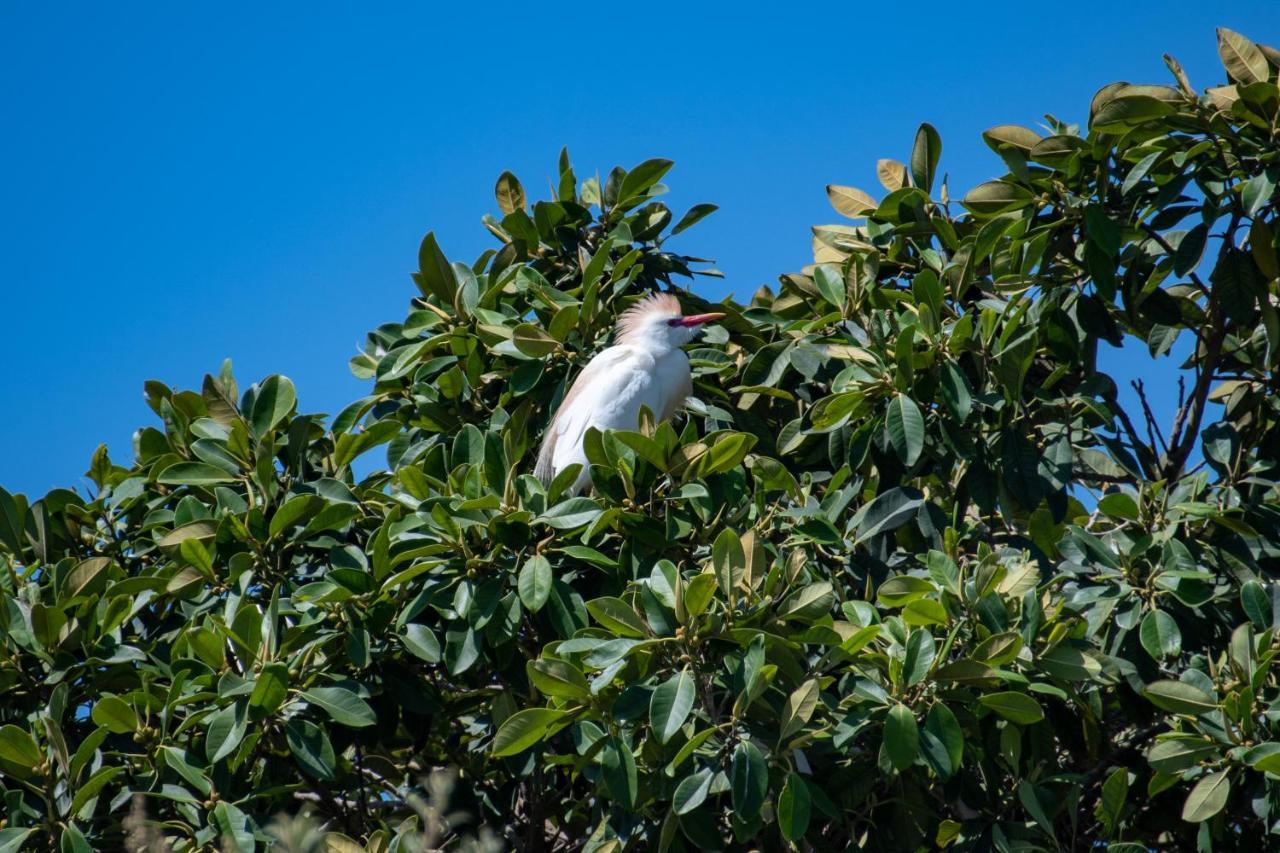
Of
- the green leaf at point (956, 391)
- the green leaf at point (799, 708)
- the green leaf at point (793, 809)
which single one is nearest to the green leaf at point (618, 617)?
the green leaf at point (799, 708)

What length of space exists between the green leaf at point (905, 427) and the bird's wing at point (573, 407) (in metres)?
1.21

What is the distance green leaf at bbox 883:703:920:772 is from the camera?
280cm

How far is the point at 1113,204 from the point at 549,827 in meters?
2.71

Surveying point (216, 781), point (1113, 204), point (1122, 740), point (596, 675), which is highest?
point (1113, 204)

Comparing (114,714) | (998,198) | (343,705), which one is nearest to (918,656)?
(343,705)

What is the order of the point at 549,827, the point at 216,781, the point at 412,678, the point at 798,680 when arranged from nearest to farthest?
the point at 798,680 < the point at 216,781 < the point at 412,678 < the point at 549,827

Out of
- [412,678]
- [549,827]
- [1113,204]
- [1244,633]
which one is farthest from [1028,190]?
[549,827]

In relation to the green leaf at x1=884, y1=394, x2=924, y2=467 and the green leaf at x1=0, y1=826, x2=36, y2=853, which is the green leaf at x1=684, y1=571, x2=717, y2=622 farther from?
the green leaf at x1=0, y1=826, x2=36, y2=853

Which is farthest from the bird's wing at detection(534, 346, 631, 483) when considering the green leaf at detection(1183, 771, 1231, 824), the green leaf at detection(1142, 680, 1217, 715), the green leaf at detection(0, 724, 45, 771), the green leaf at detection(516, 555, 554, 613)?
the green leaf at detection(1183, 771, 1231, 824)

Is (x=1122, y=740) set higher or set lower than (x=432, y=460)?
lower

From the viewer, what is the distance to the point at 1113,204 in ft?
12.2

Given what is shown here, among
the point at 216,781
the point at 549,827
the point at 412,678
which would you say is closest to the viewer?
the point at 216,781

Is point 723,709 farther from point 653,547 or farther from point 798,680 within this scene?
point 653,547

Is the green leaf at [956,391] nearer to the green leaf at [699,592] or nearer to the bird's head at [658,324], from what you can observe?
the green leaf at [699,592]
